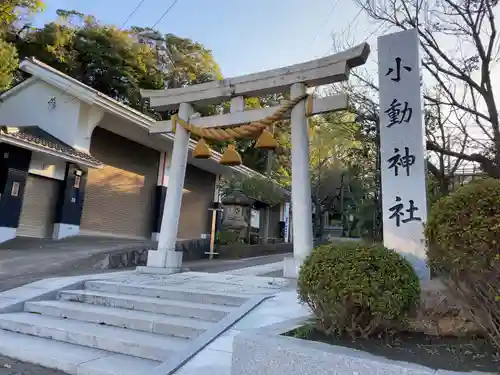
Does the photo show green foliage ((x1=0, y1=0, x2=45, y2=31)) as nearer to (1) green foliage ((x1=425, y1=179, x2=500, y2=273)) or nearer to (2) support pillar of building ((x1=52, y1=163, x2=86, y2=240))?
(2) support pillar of building ((x1=52, y1=163, x2=86, y2=240))

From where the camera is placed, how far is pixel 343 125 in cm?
1155

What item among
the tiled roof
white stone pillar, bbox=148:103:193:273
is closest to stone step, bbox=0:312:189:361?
white stone pillar, bbox=148:103:193:273

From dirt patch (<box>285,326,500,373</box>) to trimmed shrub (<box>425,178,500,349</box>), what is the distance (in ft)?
0.63

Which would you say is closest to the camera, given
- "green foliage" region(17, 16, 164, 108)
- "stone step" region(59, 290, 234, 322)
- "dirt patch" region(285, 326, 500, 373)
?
"dirt patch" region(285, 326, 500, 373)

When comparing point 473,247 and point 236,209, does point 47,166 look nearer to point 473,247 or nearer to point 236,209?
point 236,209

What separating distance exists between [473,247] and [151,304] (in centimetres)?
384

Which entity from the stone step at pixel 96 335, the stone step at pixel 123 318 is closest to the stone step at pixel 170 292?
the stone step at pixel 123 318

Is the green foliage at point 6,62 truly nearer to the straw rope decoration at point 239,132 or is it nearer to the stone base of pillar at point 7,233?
the stone base of pillar at point 7,233

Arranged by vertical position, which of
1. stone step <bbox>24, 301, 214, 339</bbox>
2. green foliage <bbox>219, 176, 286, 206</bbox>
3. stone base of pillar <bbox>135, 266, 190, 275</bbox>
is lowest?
stone step <bbox>24, 301, 214, 339</bbox>

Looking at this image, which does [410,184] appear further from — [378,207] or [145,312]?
[145,312]

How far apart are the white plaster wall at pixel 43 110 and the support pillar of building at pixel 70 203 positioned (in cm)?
110

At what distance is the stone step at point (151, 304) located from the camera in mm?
4793

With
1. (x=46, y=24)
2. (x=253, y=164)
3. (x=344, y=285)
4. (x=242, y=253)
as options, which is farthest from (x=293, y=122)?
(x=253, y=164)

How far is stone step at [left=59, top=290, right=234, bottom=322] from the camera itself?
4793mm
